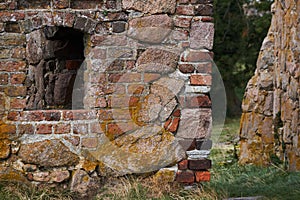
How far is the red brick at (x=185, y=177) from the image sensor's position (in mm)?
4773

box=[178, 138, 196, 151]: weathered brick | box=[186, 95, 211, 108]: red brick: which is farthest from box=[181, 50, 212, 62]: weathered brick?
box=[178, 138, 196, 151]: weathered brick

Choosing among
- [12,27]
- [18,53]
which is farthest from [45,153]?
[12,27]

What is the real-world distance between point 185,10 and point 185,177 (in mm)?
1388

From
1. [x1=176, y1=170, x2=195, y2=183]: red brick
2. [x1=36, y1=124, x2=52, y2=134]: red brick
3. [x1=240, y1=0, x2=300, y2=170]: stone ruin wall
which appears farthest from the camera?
[x1=240, y1=0, x2=300, y2=170]: stone ruin wall

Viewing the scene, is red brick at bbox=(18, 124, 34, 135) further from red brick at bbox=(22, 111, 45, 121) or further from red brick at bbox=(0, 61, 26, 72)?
red brick at bbox=(0, 61, 26, 72)

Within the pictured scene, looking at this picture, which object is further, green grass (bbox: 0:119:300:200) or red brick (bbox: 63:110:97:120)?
red brick (bbox: 63:110:97:120)

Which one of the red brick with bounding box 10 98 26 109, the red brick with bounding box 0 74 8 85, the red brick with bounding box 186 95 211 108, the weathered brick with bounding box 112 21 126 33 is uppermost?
the weathered brick with bounding box 112 21 126 33

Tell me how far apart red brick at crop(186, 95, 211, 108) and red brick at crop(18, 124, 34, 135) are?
1.30m

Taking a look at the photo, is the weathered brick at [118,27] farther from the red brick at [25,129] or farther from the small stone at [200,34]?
the red brick at [25,129]

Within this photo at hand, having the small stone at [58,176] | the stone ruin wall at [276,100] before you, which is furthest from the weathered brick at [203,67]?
the stone ruin wall at [276,100]

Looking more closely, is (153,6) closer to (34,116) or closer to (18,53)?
(18,53)

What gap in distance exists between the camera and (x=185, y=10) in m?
4.71

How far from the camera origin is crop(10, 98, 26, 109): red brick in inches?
185

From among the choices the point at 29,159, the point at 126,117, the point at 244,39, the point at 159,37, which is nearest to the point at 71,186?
the point at 29,159
